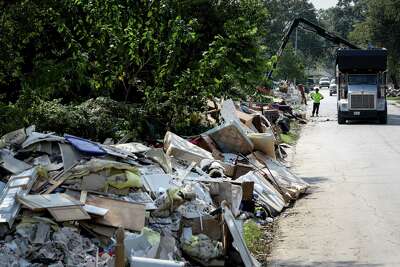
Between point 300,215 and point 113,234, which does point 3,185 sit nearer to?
point 113,234

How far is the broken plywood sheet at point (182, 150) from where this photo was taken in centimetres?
1243

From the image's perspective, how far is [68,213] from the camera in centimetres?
746

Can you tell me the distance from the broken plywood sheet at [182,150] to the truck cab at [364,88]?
70.7 feet

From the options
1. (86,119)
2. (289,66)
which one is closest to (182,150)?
(86,119)

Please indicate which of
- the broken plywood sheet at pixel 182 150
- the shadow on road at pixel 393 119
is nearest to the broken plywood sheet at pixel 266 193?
the broken plywood sheet at pixel 182 150

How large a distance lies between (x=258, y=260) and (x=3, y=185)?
365cm

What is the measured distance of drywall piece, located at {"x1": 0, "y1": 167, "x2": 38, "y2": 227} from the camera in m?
7.29

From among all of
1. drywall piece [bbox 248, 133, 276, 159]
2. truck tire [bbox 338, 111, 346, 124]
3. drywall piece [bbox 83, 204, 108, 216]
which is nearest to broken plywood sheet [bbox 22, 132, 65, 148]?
drywall piece [bbox 83, 204, 108, 216]

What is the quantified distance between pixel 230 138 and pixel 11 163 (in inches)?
265

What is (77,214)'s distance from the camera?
750 centimetres

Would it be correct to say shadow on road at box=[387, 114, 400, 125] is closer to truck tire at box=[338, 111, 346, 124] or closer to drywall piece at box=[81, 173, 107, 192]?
truck tire at box=[338, 111, 346, 124]

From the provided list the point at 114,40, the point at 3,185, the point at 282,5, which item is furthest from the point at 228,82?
the point at 282,5

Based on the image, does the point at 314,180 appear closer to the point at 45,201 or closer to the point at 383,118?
the point at 45,201

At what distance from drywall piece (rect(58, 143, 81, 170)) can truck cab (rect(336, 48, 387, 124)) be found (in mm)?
25304
